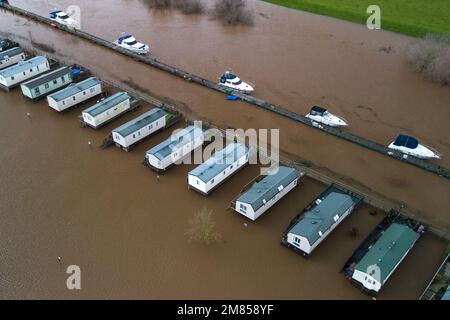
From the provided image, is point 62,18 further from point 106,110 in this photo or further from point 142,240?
point 142,240

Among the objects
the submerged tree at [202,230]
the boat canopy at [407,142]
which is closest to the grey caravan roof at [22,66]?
the submerged tree at [202,230]

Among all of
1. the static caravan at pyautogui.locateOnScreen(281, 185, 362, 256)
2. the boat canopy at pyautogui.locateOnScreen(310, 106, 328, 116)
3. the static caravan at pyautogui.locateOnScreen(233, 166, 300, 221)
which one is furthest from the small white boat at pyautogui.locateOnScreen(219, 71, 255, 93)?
the static caravan at pyautogui.locateOnScreen(281, 185, 362, 256)

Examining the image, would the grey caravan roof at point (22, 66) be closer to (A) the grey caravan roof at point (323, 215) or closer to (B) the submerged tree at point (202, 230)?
(B) the submerged tree at point (202, 230)

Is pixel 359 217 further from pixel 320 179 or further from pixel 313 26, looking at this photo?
pixel 313 26

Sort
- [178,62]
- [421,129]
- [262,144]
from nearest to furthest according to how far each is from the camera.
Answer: [262,144] < [421,129] < [178,62]

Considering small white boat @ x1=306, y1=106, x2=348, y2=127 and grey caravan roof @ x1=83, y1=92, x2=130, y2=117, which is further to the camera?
small white boat @ x1=306, y1=106, x2=348, y2=127

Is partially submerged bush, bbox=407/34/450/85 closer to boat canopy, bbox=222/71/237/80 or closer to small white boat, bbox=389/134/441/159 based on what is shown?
small white boat, bbox=389/134/441/159

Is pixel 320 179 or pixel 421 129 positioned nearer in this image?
pixel 320 179

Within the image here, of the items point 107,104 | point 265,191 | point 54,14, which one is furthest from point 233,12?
point 265,191

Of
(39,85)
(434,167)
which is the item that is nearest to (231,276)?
(434,167)
